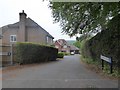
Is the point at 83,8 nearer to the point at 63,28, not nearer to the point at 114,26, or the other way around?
the point at 114,26

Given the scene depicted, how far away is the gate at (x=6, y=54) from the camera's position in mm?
20609

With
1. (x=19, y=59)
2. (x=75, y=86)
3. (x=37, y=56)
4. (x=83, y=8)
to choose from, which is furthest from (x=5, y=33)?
(x=75, y=86)

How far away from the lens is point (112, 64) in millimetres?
13766

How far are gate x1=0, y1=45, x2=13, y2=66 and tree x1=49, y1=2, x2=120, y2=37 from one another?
5.42 metres

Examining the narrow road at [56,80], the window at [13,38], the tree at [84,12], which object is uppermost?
the tree at [84,12]

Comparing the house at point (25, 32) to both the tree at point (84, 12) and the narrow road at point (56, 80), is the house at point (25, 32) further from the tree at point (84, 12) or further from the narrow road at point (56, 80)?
the narrow road at point (56, 80)

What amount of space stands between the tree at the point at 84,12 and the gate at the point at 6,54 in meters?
5.42

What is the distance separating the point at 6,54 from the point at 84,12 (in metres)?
8.77

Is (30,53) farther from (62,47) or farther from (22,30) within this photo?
(62,47)

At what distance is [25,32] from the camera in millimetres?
45438

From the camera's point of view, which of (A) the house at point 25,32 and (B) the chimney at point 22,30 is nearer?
(B) the chimney at point 22,30

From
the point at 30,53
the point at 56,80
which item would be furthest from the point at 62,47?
the point at 56,80

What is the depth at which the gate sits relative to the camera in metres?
20.6

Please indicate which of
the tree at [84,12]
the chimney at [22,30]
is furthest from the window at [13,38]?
the tree at [84,12]
